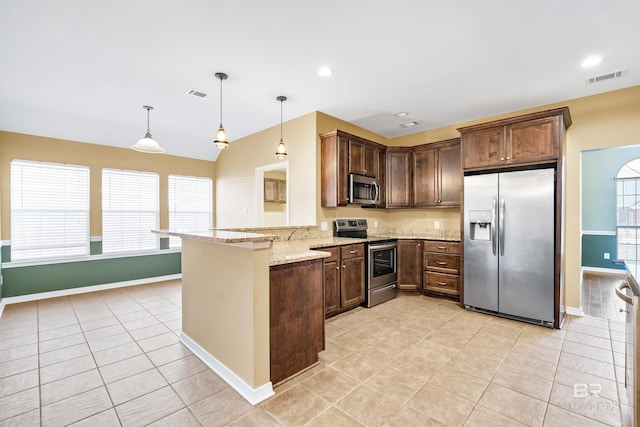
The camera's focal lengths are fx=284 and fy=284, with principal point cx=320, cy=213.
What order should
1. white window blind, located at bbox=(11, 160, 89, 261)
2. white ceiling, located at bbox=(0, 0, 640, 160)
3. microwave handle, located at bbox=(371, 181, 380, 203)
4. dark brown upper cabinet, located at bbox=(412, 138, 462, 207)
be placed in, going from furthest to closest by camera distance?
microwave handle, located at bbox=(371, 181, 380, 203), dark brown upper cabinet, located at bbox=(412, 138, 462, 207), white window blind, located at bbox=(11, 160, 89, 261), white ceiling, located at bbox=(0, 0, 640, 160)

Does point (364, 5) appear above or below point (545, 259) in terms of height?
above

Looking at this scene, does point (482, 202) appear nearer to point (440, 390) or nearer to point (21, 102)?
point (440, 390)

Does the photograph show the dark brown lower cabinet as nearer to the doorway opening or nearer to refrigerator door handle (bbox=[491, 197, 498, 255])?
refrigerator door handle (bbox=[491, 197, 498, 255])

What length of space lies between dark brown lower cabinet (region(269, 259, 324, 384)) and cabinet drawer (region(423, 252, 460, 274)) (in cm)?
259

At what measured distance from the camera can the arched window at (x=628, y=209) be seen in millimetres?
5961

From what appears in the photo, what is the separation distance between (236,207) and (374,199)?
302cm

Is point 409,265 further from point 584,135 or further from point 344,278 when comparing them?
point 584,135

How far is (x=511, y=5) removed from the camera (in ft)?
6.98

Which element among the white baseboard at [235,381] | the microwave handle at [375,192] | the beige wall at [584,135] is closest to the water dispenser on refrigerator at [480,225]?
the beige wall at [584,135]

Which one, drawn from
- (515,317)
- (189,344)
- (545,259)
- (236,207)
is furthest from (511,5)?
(236,207)

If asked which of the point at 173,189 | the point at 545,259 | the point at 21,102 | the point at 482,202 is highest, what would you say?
the point at 21,102

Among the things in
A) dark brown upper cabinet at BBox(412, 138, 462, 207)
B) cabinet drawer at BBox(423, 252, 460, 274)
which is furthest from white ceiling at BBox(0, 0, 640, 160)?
cabinet drawer at BBox(423, 252, 460, 274)

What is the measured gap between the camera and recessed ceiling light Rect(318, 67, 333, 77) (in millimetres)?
3080

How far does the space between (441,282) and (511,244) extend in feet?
3.93
